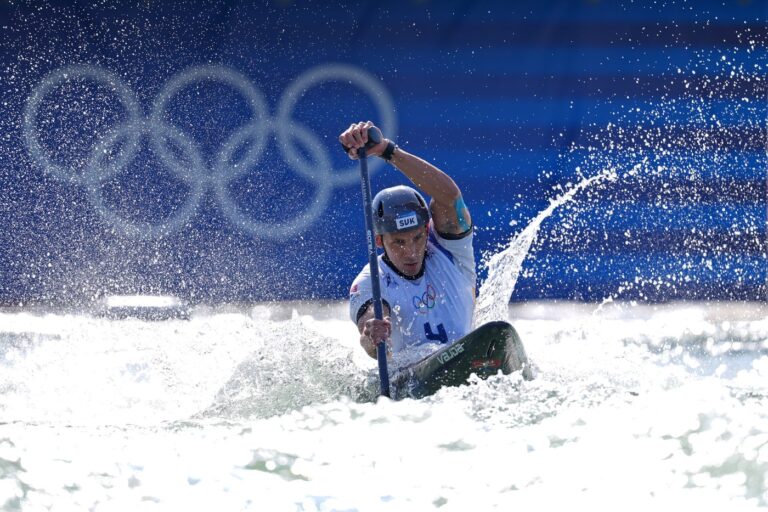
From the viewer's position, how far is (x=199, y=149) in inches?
422

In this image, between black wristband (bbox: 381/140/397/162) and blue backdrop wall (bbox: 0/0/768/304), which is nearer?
black wristband (bbox: 381/140/397/162)

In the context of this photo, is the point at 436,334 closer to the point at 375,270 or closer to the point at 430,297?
the point at 430,297

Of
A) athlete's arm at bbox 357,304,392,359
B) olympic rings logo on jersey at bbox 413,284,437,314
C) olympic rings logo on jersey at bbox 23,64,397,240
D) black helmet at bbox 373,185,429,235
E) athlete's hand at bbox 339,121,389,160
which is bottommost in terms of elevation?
athlete's arm at bbox 357,304,392,359

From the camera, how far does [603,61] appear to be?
35.9 ft

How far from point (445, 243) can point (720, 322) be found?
15.2ft

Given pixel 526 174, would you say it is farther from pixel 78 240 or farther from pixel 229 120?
pixel 78 240

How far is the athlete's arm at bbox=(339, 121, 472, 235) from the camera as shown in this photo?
597 centimetres

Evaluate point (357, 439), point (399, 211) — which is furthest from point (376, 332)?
point (357, 439)

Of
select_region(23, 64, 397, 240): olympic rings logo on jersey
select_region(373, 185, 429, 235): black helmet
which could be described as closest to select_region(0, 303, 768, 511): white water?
select_region(373, 185, 429, 235): black helmet

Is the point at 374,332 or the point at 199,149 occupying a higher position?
the point at 199,149

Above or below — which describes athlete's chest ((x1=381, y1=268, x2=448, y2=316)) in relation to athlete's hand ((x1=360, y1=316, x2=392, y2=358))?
above

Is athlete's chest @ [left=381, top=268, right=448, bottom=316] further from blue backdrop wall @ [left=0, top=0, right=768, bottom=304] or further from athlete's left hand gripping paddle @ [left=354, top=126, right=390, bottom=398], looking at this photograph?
blue backdrop wall @ [left=0, top=0, right=768, bottom=304]

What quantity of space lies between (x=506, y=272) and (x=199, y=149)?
3680 mm

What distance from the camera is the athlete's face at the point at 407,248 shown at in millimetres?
6172
